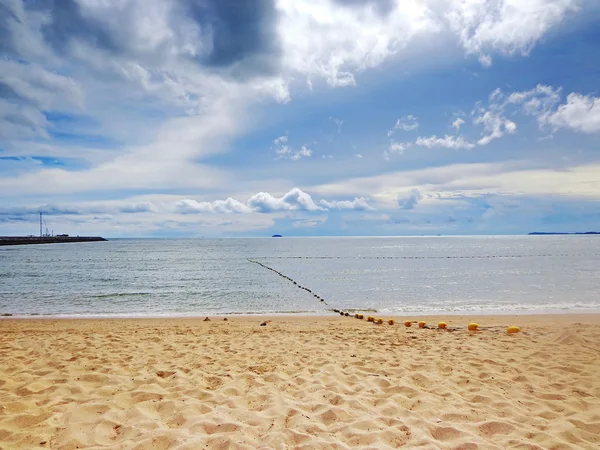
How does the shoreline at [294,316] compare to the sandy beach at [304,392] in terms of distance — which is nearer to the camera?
the sandy beach at [304,392]

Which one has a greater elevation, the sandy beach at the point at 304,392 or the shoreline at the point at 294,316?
the sandy beach at the point at 304,392

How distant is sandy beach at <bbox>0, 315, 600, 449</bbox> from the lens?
4.28m

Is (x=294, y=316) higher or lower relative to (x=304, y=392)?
lower

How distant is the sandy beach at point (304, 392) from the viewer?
428cm

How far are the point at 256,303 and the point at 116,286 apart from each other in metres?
12.7

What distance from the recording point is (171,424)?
15.1 ft

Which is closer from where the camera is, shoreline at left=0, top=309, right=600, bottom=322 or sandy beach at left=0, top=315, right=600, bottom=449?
sandy beach at left=0, top=315, right=600, bottom=449

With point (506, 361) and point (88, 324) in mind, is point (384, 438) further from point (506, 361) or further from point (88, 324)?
point (88, 324)

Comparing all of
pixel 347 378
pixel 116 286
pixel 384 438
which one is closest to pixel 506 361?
pixel 347 378

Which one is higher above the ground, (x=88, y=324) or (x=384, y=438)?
(x=384, y=438)

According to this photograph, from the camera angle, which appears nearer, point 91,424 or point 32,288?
point 91,424

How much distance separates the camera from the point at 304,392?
5.62m

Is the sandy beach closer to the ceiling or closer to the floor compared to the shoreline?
closer to the ceiling

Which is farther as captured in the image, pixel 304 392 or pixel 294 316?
pixel 294 316
